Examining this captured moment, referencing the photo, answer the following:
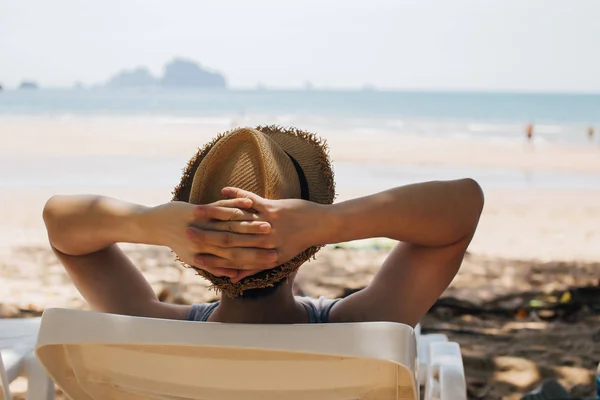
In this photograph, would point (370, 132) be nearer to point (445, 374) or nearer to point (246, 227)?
point (445, 374)

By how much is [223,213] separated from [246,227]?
0.05 metres

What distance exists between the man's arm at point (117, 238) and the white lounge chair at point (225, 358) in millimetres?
177

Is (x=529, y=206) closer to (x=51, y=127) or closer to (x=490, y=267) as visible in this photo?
(x=490, y=267)

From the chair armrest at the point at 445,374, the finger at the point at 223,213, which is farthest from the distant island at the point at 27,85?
the finger at the point at 223,213

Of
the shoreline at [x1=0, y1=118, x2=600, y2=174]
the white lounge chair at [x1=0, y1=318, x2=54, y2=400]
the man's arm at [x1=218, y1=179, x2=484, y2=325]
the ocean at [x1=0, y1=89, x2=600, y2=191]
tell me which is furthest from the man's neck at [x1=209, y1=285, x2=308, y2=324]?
the shoreline at [x1=0, y1=118, x2=600, y2=174]

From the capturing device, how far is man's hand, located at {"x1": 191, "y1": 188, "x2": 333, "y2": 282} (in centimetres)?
121

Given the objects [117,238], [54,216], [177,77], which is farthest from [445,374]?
[177,77]

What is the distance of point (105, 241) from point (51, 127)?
2093 cm

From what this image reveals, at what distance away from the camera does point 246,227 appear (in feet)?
3.95

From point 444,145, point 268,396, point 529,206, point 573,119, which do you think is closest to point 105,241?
point 268,396

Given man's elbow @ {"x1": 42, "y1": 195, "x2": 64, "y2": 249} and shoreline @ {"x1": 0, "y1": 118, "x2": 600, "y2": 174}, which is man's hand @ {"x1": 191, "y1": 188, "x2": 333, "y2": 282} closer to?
man's elbow @ {"x1": 42, "y1": 195, "x2": 64, "y2": 249}

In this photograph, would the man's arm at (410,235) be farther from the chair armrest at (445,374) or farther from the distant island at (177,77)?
the distant island at (177,77)

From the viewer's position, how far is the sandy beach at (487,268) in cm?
358

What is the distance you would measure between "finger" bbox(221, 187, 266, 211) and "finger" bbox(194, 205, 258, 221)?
2cm
